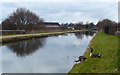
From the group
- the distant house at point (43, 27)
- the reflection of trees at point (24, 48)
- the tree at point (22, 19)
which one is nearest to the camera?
the reflection of trees at point (24, 48)

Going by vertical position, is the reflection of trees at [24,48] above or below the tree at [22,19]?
below

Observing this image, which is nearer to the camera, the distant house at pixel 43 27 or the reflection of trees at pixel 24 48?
the reflection of trees at pixel 24 48

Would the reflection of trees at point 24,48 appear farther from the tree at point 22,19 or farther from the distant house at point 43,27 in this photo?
the distant house at point 43,27

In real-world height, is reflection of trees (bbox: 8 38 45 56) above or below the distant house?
below

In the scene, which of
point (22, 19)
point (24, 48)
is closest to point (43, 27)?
point (22, 19)

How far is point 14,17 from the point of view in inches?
2163

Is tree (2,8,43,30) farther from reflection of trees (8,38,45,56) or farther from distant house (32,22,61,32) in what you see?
reflection of trees (8,38,45,56)

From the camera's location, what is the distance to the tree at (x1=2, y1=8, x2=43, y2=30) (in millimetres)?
54938

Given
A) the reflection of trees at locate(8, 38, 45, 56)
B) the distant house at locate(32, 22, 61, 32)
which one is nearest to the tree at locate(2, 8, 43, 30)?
the distant house at locate(32, 22, 61, 32)

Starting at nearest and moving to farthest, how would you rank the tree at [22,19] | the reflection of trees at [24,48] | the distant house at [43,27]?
the reflection of trees at [24,48], the tree at [22,19], the distant house at [43,27]

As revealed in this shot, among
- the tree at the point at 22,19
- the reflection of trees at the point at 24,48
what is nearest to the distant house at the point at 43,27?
the tree at the point at 22,19

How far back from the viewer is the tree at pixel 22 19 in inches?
2163

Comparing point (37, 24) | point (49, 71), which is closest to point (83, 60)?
point (49, 71)

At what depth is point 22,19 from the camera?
5600 centimetres
